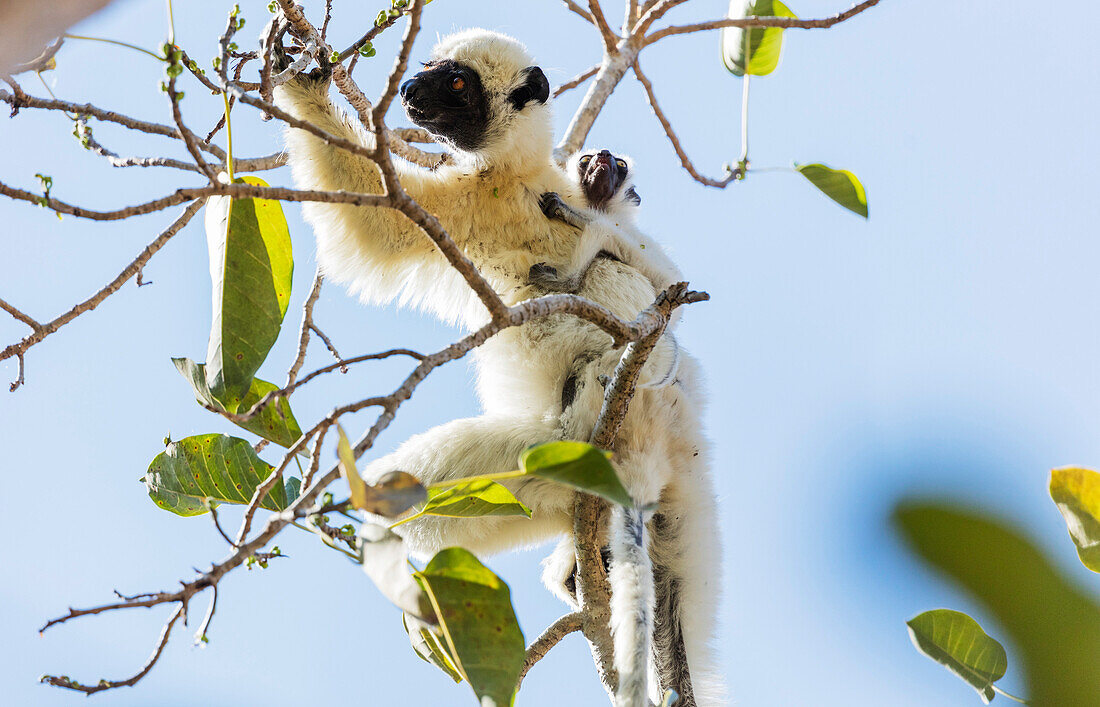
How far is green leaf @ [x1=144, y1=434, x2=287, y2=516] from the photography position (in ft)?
8.90

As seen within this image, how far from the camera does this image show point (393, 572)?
1.82 metres

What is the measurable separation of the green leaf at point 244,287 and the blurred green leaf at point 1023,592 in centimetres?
224

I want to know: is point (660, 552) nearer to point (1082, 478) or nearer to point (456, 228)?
point (456, 228)

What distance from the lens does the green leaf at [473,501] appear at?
229 centimetres

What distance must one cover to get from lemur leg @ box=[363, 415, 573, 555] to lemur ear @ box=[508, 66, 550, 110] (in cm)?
174

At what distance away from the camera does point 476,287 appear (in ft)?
7.09

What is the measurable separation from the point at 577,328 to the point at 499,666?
6.36 ft

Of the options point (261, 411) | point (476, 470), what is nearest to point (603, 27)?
point (476, 470)

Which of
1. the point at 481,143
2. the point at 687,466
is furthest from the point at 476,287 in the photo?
the point at 481,143

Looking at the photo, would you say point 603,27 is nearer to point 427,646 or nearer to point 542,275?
point 542,275

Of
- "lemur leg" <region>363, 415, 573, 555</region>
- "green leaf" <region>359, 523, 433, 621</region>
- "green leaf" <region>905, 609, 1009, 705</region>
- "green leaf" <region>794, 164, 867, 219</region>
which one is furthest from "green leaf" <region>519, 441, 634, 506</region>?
"green leaf" <region>794, 164, 867, 219</region>

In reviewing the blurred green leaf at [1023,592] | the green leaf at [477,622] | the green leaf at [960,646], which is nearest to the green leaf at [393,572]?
the green leaf at [477,622]

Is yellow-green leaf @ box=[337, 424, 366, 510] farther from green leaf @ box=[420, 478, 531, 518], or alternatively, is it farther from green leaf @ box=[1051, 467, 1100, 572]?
green leaf @ box=[1051, 467, 1100, 572]

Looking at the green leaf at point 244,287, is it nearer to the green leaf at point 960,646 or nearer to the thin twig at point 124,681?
the thin twig at point 124,681
